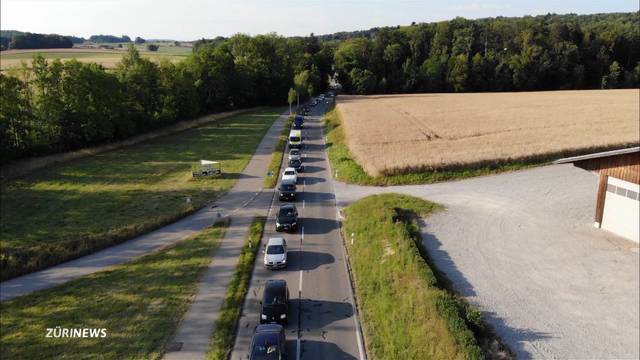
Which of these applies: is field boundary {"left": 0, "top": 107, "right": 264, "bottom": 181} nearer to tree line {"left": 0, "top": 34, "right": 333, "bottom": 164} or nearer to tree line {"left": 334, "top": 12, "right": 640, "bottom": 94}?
tree line {"left": 0, "top": 34, "right": 333, "bottom": 164}

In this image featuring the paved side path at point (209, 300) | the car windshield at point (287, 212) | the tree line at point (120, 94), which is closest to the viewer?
the paved side path at point (209, 300)

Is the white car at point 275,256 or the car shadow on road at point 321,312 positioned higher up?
the white car at point 275,256

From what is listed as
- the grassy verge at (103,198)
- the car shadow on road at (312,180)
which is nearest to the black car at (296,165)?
the car shadow on road at (312,180)

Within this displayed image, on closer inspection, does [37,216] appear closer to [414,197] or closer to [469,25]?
[414,197]

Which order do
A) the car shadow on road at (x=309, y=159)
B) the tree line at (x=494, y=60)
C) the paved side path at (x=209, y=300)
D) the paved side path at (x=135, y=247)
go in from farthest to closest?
the tree line at (x=494, y=60) → the car shadow on road at (x=309, y=159) → the paved side path at (x=135, y=247) → the paved side path at (x=209, y=300)

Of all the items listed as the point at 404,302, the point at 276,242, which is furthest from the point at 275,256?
the point at 404,302

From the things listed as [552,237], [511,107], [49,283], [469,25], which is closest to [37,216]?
[49,283]

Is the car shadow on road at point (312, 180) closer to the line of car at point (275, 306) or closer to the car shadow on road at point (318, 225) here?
the car shadow on road at point (318, 225)

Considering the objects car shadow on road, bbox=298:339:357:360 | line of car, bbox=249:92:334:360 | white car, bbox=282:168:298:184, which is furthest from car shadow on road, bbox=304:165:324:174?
car shadow on road, bbox=298:339:357:360
